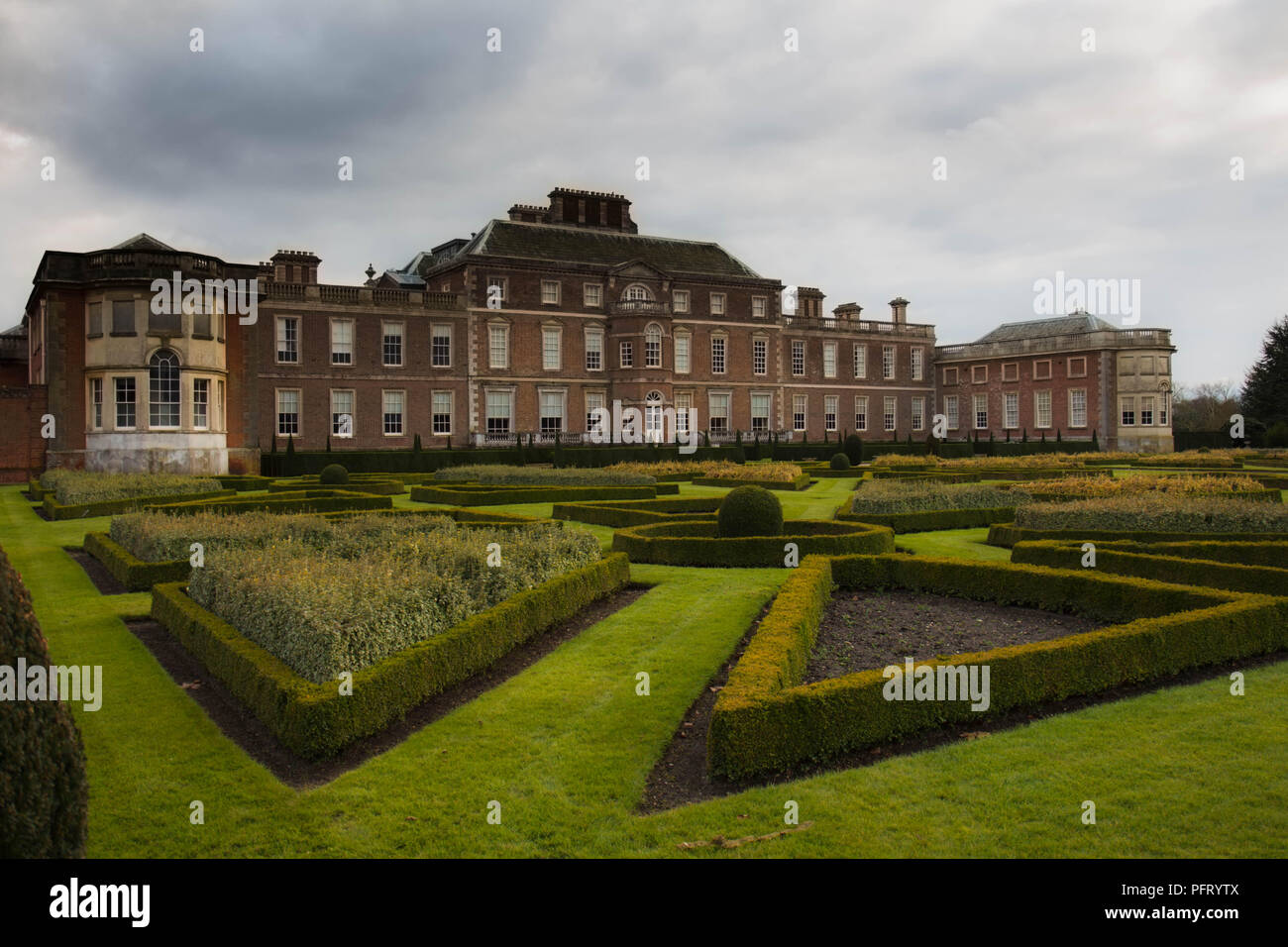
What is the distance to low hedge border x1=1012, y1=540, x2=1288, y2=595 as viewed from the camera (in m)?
10.0

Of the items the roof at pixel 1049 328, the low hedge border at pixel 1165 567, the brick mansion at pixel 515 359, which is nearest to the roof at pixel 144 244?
the brick mansion at pixel 515 359

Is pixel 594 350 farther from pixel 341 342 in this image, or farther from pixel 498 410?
pixel 341 342

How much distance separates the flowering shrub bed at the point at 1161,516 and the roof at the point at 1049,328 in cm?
4223

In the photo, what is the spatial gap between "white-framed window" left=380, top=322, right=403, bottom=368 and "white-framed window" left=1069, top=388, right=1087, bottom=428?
124 feet

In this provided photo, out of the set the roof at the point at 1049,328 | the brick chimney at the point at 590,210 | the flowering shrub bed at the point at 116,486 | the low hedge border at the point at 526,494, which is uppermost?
the brick chimney at the point at 590,210

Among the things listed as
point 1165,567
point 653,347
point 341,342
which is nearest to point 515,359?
point 653,347

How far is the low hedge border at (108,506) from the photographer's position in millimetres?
19891

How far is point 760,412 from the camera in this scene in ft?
172

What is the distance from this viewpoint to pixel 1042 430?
54.0 metres

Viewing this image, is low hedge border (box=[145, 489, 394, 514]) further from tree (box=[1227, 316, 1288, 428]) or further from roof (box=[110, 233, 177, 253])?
tree (box=[1227, 316, 1288, 428])

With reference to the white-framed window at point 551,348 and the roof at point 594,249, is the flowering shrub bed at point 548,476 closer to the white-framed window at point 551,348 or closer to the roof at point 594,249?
the white-framed window at point 551,348
